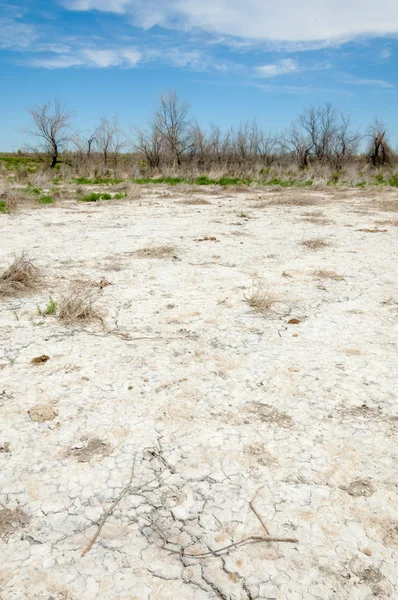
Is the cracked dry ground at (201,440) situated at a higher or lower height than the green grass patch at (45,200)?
lower

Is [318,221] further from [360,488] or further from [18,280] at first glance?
[360,488]

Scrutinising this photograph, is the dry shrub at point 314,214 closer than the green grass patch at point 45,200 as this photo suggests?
Yes

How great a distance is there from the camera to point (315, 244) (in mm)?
6918

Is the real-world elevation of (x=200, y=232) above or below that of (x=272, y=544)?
above

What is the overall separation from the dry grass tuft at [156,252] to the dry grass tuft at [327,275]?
1991mm

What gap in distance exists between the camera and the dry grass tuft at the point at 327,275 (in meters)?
5.11

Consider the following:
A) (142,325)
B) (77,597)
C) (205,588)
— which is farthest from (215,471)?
(142,325)

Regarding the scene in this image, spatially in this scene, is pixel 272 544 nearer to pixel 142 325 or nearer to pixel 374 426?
pixel 374 426

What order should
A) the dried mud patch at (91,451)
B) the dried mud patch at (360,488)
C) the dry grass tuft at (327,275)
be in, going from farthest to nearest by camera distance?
the dry grass tuft at (327,275) → the dried mud patch at (91,451) → the dried mud patch at (360,488)

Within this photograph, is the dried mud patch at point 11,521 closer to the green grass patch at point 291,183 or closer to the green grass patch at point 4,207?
the green grass patch at point 4,207

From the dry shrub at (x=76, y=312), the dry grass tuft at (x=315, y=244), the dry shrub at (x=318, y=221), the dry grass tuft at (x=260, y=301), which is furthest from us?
the dry shrub at (x=318, y=221)

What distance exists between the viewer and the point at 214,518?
1.84m

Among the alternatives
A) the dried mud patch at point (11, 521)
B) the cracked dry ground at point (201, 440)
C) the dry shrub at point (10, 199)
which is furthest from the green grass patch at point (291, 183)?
the dried mud patch at point (11, 521)

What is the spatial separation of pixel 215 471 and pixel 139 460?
39cm
